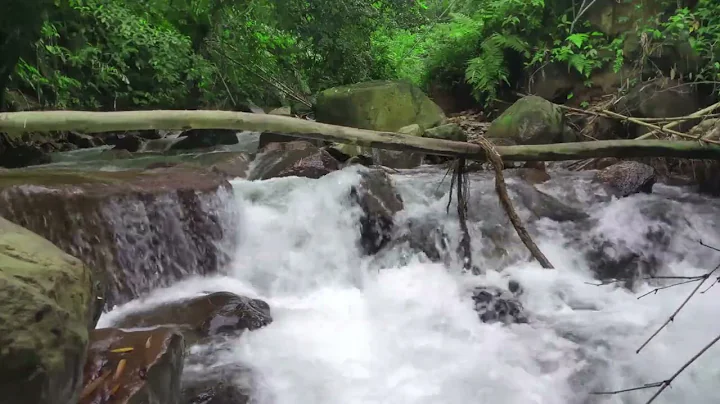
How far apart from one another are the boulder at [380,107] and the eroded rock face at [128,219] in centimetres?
397

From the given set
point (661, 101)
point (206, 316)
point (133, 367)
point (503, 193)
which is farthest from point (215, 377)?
point (661, 101)

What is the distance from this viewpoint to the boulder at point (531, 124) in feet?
26.1

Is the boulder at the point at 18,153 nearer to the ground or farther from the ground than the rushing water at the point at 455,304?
farther from the ground

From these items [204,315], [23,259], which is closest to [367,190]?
[204,315]

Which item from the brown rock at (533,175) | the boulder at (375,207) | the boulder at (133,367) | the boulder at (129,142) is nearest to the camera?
the boulder at (133,367)

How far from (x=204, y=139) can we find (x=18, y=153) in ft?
9.53

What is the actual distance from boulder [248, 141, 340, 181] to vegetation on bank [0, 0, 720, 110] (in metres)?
2.42

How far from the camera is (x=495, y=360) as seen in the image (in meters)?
3.83

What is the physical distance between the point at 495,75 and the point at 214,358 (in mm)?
8133

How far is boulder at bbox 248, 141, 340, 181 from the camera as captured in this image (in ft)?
22.5

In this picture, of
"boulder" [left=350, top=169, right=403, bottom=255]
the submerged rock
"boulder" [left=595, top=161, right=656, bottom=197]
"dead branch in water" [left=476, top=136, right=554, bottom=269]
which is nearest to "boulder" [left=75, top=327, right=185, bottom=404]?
"dead branch in water" [left=476, top=136, right=554, bottom=269]

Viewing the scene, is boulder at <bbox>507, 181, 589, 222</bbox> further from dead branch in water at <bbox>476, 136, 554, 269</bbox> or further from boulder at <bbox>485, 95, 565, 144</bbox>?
dead branch in water at <bbox>476, 136, 554, 269</bbox>

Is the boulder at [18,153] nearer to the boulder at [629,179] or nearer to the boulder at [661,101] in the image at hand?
the boulder at [629,179]

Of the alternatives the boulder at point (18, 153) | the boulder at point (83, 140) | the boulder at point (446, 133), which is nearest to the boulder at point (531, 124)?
the boulder at point (446, 133)
